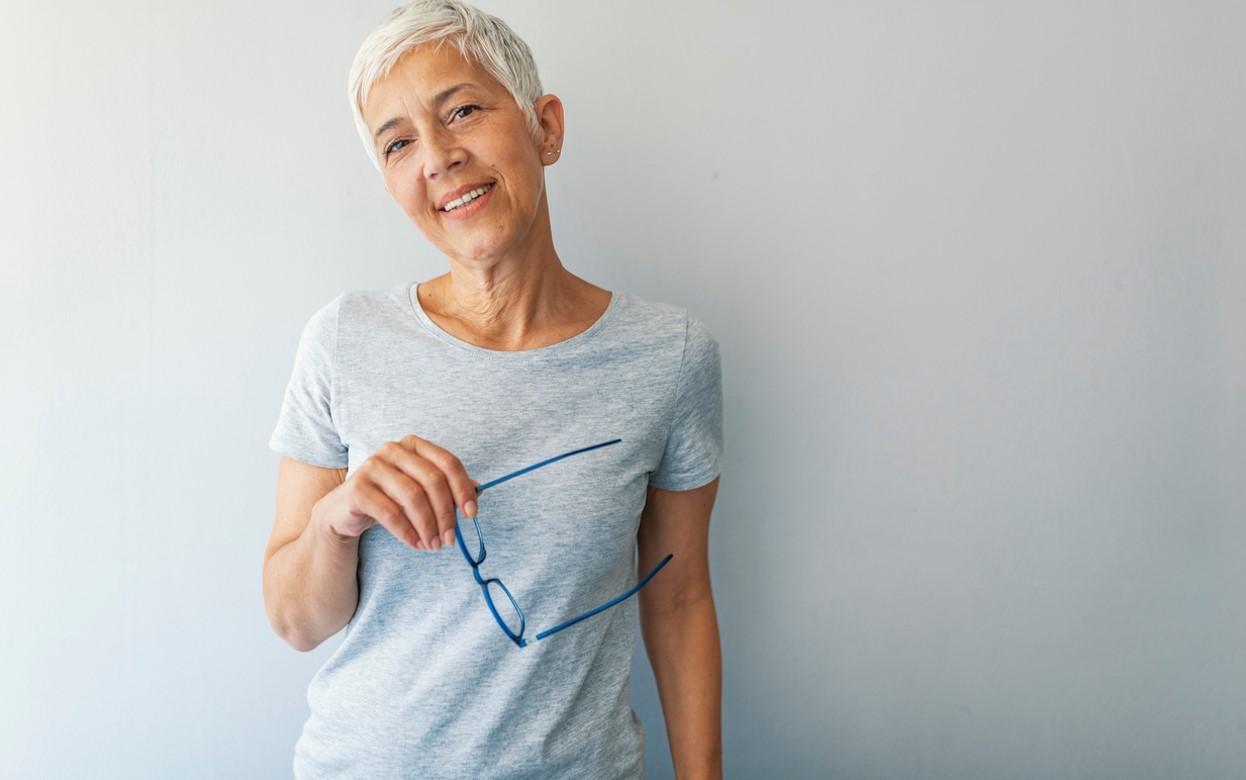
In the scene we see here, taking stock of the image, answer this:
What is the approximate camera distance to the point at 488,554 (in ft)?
3.19

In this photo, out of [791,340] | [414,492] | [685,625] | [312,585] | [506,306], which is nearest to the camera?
[414,492]

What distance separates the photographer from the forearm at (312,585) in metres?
0.91

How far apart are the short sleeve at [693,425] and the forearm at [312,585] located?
1.25 ft

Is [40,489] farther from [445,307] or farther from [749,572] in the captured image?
[749,572]

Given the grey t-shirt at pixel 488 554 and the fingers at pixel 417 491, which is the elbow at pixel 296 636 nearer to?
the grey t-shirt at pixel 488 554

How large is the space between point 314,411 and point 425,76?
390mm

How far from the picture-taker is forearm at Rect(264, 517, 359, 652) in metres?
0.91

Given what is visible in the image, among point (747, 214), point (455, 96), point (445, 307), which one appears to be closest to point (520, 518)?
point (445, 307)

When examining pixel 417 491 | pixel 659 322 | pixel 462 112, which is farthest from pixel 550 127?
pixel 417 491

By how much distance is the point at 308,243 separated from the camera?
1228 millimetres

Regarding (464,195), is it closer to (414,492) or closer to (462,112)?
(462,112)

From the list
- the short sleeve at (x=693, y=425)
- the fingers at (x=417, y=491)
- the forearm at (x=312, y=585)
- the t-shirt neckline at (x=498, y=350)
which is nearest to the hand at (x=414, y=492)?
the fingers at (x=417, y=491)

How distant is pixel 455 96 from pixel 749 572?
0.79 m

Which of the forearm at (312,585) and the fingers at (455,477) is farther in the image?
the forearm at (312,585)
